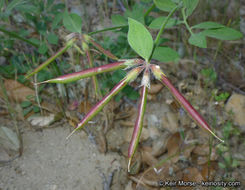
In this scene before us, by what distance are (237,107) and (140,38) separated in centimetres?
143

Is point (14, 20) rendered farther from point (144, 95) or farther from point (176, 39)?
point (144, 95)

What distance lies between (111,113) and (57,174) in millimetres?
583

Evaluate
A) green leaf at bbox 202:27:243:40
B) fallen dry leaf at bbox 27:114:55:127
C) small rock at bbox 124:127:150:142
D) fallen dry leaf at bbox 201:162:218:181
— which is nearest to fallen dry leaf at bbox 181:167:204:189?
fallen dry leaf at bbox 201:162:218:181

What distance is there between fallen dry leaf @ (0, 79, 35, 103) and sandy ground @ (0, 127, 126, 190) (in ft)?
1.13

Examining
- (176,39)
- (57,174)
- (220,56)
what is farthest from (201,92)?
(57,174)

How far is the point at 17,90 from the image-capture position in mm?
1983

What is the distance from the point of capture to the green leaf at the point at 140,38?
872 mm

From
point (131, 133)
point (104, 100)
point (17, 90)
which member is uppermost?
point (104, 100)

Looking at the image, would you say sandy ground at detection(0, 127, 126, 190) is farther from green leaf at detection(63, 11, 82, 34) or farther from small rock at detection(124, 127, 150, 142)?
green leaf at detection(63, 11, 82, 34)

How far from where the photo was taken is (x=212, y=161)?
171 cm

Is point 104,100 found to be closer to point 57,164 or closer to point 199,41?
point 199,41

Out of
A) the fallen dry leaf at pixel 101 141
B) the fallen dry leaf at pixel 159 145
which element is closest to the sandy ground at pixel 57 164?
the fallen dry leaf at pixel 101 141

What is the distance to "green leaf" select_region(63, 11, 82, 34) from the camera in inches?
52.7

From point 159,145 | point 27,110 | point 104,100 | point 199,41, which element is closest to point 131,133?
point 159,145
